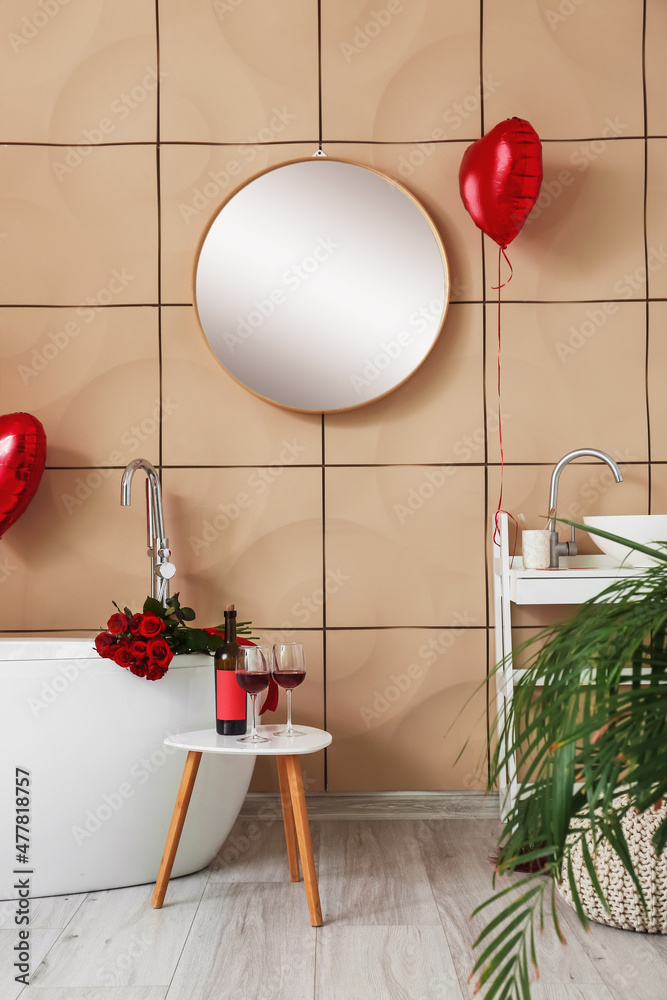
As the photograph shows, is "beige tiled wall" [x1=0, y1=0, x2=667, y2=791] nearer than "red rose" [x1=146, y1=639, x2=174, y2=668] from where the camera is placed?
No

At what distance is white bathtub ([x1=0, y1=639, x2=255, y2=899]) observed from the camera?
1893 mm

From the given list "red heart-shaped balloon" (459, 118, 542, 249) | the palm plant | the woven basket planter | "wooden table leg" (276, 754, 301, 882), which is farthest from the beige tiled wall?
the palm plant

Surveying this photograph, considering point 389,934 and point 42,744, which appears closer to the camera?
point 389,934

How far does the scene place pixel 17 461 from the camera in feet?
7.48

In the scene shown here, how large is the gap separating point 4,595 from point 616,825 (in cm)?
210

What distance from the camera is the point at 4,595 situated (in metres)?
2.48

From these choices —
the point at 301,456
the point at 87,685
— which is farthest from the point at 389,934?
the point at 301,456

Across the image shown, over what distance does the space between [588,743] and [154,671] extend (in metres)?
1.28

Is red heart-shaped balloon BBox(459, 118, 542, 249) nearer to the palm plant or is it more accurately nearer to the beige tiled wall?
the beige tiled wall

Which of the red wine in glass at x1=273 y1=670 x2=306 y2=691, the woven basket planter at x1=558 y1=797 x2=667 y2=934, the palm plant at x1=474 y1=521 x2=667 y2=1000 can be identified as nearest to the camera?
the palm plant at x1=474 y1=521 x2=667 y2=1000

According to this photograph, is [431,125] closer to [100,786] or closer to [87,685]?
[87,685]

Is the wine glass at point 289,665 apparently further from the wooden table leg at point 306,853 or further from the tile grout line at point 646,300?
the tile grout line at point 646,300

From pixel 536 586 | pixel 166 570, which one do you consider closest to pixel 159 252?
pixel 166 570

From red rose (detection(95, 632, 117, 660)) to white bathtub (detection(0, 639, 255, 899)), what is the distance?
0.03 meters
